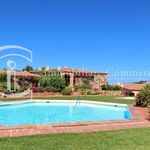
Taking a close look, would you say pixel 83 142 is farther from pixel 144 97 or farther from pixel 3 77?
pixel 3 77

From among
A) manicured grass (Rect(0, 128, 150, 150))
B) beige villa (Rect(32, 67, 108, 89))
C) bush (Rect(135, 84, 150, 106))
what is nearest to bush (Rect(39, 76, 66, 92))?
beige villa (Rect(32, 67, 108, 89))

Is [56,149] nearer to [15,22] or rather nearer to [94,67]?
[15,22]

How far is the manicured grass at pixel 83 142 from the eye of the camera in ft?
21.5

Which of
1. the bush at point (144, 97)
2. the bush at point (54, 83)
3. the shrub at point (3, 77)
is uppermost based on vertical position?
the shrub at point (3, 77)

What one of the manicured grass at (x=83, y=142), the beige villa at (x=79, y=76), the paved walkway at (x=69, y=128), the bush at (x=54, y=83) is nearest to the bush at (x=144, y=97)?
the paved walkway at (x=69, y=128)

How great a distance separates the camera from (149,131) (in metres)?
8.65

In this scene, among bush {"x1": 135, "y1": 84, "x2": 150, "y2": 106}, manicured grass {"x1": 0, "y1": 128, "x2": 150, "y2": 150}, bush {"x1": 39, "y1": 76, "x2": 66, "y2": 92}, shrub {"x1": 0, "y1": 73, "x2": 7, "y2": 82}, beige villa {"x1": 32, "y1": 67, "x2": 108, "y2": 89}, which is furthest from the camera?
beige villa {"x1": 32, "y1": 67, "x2": 108, "y2": 89}

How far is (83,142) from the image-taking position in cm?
708

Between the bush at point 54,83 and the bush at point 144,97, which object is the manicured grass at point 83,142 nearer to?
the bush at point 144,97

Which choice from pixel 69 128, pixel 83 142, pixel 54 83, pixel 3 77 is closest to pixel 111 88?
pixel 54 83

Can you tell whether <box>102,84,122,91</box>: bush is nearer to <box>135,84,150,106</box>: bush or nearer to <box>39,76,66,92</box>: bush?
<box>39,76,66,92</box>: bush

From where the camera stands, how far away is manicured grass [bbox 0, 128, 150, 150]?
21.5 feet

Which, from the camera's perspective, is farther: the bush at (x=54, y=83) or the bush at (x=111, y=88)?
the bush at (x=111, y=88)

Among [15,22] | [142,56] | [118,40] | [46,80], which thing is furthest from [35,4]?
[142,56]
